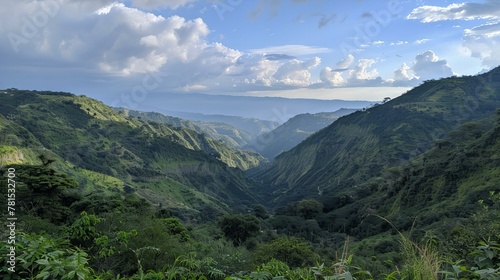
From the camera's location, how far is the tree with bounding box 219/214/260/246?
54.8 metres

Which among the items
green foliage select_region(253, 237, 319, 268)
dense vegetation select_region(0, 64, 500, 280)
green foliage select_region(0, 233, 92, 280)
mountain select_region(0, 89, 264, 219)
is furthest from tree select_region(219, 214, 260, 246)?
green foliage select_region(0, 233, 92, 280)

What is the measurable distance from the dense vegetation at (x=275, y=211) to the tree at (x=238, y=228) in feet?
0.57

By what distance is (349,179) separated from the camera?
152 metres

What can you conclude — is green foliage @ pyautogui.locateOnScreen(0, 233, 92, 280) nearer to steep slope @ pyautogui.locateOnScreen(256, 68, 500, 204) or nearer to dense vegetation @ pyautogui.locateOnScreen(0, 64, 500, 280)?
dense vegetation @ pyautogui.locateOnScreen(0, 64, 500, 280)

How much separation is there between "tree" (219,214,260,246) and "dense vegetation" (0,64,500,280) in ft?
0.57

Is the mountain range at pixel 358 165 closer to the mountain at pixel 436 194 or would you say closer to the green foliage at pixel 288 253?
the mountain at pixel 436 194

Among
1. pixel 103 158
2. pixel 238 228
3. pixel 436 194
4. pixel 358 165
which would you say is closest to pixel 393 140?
pixel 358 165

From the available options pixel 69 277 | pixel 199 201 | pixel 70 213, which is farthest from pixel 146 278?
pixel 199 201

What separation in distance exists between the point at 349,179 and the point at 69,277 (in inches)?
6178

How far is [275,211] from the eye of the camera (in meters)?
130

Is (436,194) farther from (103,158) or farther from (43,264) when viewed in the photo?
(103,158)

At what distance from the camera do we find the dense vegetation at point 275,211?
17.7 feet

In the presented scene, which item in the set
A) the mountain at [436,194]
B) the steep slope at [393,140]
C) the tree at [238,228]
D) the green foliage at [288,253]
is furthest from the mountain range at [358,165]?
the green foliage at [288,253]

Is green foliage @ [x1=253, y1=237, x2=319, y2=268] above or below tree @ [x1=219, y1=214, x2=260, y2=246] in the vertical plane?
above
